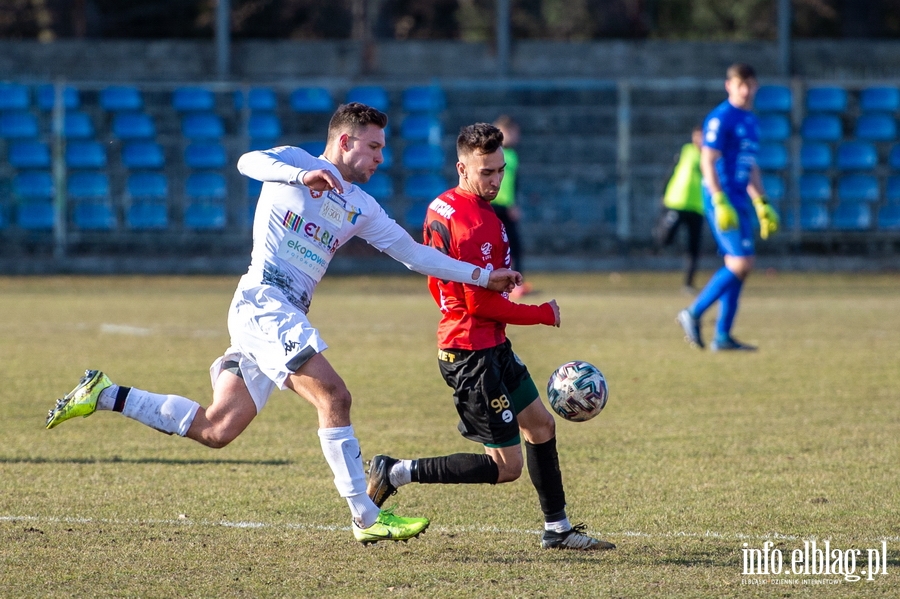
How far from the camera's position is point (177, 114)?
2448 centimetres

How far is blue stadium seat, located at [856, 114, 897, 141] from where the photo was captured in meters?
23.8

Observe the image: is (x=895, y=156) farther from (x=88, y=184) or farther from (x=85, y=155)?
(x=85, y=155)

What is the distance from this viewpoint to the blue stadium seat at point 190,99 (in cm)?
2370

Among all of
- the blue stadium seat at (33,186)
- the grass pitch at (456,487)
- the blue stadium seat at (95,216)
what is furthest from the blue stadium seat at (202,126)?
the grass pitch at (456,487)

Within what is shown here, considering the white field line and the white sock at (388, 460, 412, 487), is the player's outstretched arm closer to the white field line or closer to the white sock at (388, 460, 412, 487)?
the white sock at (388, 460, 412, 487)

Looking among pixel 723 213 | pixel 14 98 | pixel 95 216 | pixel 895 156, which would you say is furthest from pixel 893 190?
pixel 14 98

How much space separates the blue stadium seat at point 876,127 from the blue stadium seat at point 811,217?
2073 millimetres

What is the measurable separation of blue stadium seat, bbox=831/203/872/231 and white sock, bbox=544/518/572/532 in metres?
18.5

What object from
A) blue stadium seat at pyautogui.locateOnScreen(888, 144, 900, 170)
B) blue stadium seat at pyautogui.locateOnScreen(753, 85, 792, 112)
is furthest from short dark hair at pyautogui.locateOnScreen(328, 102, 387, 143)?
blue stadium seat at pyautogui.locateOnScreen(888, 144, 900, 170)

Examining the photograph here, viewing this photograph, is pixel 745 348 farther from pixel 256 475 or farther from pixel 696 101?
pixel 696 101

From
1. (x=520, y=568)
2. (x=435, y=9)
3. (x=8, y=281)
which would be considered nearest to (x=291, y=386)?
(x=520, y=568)

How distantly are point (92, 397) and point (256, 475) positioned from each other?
1.30 m

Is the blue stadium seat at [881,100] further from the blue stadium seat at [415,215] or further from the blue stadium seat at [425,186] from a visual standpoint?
the blue stadium seat at [415,215]

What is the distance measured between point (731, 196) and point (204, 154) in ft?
46.2
